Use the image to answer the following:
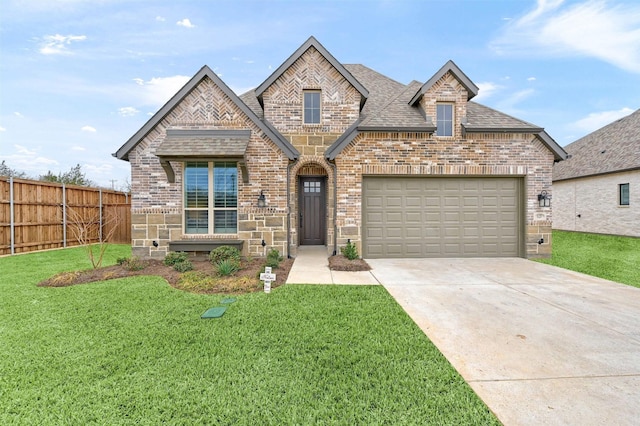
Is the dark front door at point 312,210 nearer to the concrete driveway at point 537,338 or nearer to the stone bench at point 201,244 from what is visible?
the stone bench at point 201,244

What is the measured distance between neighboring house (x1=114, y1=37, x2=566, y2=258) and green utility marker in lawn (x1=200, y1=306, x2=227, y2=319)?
3991mm

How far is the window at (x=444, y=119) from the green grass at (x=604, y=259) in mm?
5132

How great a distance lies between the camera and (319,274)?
679cm

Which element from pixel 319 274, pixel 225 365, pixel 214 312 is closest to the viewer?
pixel 225 365

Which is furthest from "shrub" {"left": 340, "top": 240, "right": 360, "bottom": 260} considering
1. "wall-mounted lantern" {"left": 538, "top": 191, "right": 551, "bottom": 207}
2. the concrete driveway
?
"wall-mounted lantern" {"left": 538, "top": 191, "right": 551, "bottom": 207}

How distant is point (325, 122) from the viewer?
923cm

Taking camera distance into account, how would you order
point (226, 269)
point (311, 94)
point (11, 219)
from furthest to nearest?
point (11, 219), point (311, 94), point (226, 269)

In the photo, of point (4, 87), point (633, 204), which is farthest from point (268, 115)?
point (633, 204)

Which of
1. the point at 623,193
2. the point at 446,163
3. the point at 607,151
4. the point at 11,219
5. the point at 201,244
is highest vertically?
the point at 607,151

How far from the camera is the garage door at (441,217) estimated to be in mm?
8961

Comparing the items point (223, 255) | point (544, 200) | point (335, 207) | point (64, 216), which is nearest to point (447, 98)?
point (544, 200)

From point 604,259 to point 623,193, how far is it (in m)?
10.3

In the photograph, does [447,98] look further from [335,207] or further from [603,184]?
[603,184]

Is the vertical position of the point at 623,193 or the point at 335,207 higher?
the point at 623,193
